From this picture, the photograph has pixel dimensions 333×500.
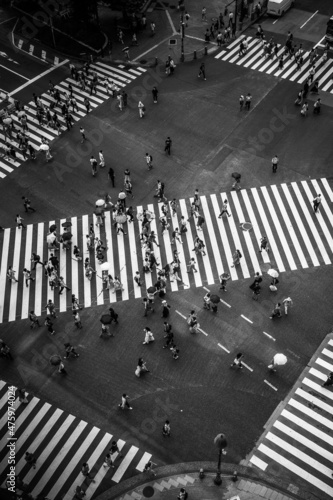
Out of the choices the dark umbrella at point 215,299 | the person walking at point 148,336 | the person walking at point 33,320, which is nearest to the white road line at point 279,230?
the dark umbrella at point 215,299

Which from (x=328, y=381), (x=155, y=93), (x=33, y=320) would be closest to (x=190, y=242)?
(x=33, y=320)

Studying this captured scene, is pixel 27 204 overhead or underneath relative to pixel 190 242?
underneath

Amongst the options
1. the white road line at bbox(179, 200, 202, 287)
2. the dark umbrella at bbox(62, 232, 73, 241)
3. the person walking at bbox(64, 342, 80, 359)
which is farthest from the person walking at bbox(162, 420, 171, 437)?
the dark umbrella at bbox(62, 232, 73, 241)

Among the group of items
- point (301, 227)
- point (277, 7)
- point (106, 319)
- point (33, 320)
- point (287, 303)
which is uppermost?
point (277, 7)

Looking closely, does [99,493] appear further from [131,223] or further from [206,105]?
[206,105]

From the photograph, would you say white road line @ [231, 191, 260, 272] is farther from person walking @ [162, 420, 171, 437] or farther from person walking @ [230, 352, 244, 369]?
person walking @ [162, 420, 171, 437]

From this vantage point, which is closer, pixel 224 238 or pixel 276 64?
pixel 224 238

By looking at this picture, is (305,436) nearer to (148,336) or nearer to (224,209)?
(148,336)
